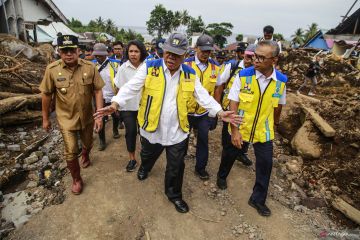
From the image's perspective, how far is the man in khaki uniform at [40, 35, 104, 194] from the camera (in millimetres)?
3158

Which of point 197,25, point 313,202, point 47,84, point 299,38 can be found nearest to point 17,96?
point 47,84

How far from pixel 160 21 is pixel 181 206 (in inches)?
2394

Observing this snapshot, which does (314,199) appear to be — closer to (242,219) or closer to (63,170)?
(242,219)

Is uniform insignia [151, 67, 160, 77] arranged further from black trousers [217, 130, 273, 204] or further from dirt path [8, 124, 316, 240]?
dirt path [8, 124, 316, 240]

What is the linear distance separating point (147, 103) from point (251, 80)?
126 cm

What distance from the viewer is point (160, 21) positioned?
193 ft

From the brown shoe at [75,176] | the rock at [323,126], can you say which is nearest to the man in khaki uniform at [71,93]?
the brown shoe at [75,176]

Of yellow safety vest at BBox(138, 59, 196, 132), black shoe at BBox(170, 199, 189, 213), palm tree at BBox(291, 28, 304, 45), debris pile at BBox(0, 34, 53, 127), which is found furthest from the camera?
palm tree at BBox(291, 28, 304, 45)

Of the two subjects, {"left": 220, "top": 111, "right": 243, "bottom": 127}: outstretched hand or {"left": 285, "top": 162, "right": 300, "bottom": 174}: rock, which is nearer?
{"left": 220, "top": 111, "right": 243, "bottom": 127}: outstretched hand

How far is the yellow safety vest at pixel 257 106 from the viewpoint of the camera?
302 centimetres

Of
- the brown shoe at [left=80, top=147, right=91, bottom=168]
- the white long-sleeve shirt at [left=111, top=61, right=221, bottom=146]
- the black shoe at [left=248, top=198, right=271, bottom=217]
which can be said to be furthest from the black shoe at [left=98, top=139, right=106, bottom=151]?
the black shoe at [left=248, top=198, right=271, bottom=217]

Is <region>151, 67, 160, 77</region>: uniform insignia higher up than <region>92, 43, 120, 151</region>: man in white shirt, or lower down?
higher up

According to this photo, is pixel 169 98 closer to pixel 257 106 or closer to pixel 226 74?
pixel 257 106

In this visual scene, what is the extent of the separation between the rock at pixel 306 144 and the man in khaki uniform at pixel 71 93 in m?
3.91
